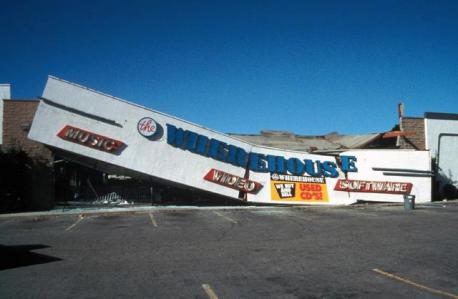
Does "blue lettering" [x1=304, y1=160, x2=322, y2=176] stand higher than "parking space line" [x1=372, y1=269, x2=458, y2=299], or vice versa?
"blue lettering" [x1=304, y1=160, x2=322, y2=176]

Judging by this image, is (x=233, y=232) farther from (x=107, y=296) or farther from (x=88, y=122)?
(x=88, y=122)

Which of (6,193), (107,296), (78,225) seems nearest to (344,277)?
(107,296)

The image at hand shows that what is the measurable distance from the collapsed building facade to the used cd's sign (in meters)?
0.06

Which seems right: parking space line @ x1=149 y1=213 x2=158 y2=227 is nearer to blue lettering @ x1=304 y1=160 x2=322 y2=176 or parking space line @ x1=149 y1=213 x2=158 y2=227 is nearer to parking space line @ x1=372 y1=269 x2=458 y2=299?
parking space line @ x1=372 y1=269 x2=458 y2=299

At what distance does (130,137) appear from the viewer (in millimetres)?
27031

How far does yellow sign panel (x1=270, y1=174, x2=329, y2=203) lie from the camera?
28.7 m

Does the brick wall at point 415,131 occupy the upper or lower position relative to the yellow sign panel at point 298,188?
upper

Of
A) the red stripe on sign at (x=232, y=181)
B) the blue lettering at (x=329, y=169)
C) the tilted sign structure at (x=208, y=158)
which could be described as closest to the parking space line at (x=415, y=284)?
the red stripe on sign at (x=232, y=181)

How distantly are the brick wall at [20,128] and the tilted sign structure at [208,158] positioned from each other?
142 cm

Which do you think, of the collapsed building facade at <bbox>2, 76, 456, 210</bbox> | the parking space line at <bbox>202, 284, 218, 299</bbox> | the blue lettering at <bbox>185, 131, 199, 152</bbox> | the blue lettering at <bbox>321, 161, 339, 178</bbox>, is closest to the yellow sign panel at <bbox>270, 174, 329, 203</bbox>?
the collapsed building facade at <bbox>2, 76, 456, 210</bbox>

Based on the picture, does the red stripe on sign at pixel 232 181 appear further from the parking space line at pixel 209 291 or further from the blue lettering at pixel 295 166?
the parking space line at pixel 209 291

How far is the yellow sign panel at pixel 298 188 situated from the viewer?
28672mm

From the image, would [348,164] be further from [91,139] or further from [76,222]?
[76,222]

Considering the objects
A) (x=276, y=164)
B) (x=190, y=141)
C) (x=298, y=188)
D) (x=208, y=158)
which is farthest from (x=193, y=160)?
(x=298, y=188)
